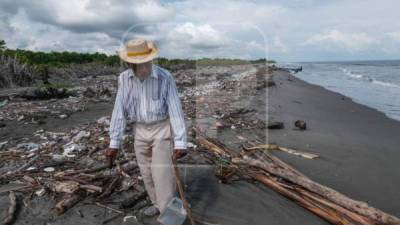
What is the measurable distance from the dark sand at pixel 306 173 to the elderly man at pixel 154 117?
786 mm

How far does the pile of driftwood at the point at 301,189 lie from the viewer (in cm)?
390

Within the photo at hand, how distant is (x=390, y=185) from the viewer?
5430 mm

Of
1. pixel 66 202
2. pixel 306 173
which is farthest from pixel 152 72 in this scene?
pixel 306 173

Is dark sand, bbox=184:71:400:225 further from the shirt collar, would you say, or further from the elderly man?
the shirt collar

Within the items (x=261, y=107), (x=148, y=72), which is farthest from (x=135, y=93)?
(x=261, y=107)

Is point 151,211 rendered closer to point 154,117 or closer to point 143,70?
point 154,117

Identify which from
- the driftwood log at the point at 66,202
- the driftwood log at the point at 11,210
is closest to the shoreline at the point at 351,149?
the driftwood log at the point at 66,202

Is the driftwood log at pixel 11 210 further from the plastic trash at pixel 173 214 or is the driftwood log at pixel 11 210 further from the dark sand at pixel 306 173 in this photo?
the plastic trash at pixel 173 214

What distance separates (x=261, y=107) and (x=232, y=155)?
7.33 meters

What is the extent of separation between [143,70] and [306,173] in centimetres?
364

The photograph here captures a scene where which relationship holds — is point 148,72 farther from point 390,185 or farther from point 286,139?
point 286,139

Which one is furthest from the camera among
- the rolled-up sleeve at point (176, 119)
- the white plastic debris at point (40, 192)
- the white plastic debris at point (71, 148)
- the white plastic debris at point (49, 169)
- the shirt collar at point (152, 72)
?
the white plastic debris at point (71, 148)

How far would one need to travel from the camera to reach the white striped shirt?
3.68 metres

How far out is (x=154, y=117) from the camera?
12.3 ft
